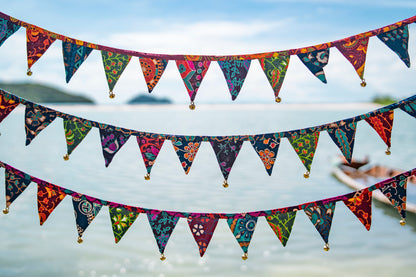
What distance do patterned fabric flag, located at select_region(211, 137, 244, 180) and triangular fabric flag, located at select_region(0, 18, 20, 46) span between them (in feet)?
5.37

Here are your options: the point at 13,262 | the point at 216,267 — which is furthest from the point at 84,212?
the point at 13,262

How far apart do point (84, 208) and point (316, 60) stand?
201cm

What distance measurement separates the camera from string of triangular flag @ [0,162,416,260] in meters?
3.19

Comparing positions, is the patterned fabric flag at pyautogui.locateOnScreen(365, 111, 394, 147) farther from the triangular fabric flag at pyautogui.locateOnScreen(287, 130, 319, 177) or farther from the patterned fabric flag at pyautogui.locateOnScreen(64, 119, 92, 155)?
the patterned fabric flag at pyautogui.locateOnScreen(64, 119, 92, 155)

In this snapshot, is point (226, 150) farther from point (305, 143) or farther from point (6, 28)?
point (6, 28)

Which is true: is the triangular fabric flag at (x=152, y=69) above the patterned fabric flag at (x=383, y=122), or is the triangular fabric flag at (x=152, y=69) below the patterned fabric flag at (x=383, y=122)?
above

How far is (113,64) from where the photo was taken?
3.19 meters

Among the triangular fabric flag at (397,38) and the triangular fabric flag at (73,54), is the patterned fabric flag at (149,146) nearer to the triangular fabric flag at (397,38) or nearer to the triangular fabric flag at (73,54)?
the triangular fabric flag at (73,54)

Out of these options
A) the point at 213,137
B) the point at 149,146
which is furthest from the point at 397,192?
the point at 149,146

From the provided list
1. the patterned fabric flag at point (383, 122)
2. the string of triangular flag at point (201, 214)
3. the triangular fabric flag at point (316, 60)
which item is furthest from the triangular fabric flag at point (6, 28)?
the patterned fabric flag at point (383, 122)

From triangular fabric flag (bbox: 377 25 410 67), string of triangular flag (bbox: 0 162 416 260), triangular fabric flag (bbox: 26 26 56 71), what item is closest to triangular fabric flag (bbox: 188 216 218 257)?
string of triangular flag (bbox: 0 162 416 260)

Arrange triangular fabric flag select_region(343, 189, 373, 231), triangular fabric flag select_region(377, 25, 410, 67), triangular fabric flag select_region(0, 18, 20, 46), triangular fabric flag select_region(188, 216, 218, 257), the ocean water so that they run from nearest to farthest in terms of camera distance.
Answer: triangular fabric flag select_region(377, 25, 410, 67) < triangular fabric flag select_region(0, 18, 20, 46) < triangular fabric flag select_region(343, 189, 373, 231) < triangular fabric flag select_region(188, 216, 218, 257) < the ocean water

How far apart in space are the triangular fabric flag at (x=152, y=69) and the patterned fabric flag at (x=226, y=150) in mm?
638

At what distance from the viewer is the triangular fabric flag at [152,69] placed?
10.5 feet
